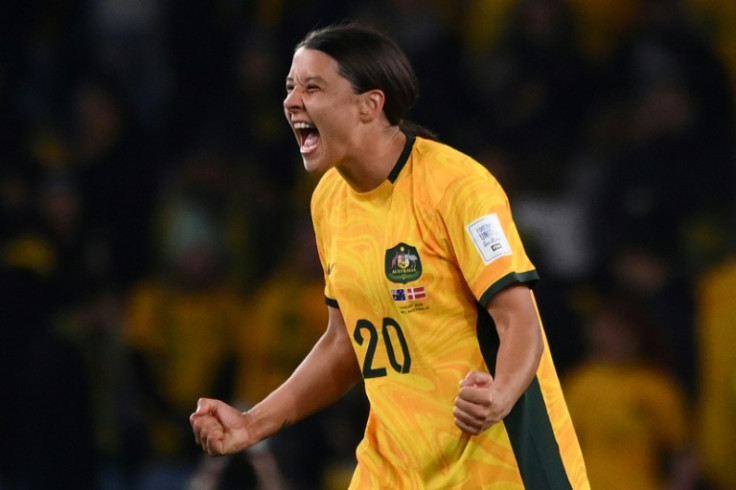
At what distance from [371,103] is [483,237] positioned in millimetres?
508

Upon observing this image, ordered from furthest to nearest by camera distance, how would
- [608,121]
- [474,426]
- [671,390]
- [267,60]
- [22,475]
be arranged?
[267,60]
[608,121]
[22,475]
[671,390]
[474,426]

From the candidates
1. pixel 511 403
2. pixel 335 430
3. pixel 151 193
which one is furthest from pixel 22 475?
pixel 511 403

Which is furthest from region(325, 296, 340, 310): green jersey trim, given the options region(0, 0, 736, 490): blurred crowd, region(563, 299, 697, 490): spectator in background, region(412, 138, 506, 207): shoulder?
region(563, 299, 697, 490): spectator in background

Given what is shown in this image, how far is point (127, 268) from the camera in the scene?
27.1ft

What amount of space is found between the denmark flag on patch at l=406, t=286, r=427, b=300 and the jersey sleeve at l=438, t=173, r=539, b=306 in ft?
0.38

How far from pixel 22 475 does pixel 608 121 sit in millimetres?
3431

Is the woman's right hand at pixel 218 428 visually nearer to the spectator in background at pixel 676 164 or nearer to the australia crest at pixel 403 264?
the australia crest at pixel 403 264

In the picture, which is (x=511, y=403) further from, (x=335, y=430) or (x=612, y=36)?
(x=612, y=36)

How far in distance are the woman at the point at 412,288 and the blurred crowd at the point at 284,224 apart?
6.53 ft

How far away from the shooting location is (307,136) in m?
3.86

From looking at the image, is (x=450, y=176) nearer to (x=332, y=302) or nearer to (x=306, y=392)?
(x=332, y=302)

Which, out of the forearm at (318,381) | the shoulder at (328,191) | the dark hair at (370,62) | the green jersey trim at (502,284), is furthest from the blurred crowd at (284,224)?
the green jersey trim at (502,284)

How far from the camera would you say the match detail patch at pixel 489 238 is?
3506mm

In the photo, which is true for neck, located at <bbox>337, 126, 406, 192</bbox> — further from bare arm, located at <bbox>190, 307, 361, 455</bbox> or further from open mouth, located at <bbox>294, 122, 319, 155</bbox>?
bare arm, located at <bbox>190, 307, 361, 455</bbox>
